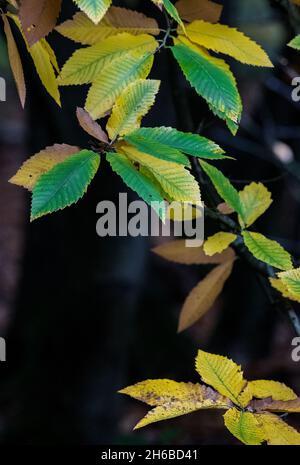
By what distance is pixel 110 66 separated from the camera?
0.95 metres

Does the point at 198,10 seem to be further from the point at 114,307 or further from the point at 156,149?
the point at 114,307

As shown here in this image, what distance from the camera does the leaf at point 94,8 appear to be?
0.76 meters

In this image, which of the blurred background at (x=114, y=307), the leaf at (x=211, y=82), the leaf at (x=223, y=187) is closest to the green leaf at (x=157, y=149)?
the leaf at (x=211, y=82)

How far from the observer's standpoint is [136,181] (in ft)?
2.66

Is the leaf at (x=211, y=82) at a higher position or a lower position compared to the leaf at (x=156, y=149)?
higher

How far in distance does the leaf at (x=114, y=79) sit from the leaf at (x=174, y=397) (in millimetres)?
436

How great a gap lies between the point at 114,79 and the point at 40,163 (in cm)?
18

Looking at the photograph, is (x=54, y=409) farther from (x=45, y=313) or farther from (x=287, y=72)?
(x=287, y=72)

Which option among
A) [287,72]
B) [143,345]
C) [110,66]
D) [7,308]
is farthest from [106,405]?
[7,308]

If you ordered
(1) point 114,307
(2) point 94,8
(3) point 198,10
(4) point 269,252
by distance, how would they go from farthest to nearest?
1. (1) point 114,307
2. (3) point 198,10
3. (4) point 269,252
4. (2) point 94,8

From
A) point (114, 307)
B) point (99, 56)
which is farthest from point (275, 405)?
point (114, 307)

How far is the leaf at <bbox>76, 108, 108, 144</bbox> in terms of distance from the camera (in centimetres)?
88

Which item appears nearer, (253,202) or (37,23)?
(37,23)

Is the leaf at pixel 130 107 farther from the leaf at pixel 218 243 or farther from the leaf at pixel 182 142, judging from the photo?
the leaf at pixel 218 243
